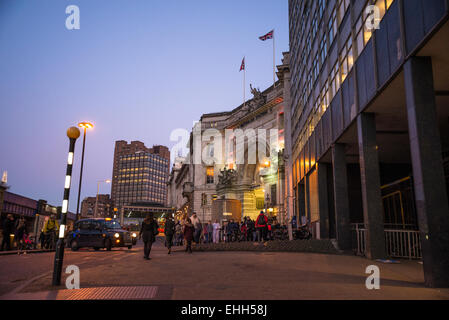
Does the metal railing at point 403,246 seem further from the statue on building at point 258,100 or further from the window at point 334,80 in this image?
the statue on building at point 258,100

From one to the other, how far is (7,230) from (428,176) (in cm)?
2020

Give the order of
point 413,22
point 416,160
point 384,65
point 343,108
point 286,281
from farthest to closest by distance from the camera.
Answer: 1. point 343,108
2. point 384,65
3. point 413,22
4. point 416,160
5. point 286,281

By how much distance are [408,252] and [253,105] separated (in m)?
45.3

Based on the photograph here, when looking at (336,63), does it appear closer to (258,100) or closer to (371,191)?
(371,191)

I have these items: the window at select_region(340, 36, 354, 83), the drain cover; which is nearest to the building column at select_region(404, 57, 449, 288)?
the drain cover

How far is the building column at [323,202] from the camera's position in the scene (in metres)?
23.2

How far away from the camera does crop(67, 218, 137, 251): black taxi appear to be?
783 inches

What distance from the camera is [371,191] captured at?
1380 centimetres

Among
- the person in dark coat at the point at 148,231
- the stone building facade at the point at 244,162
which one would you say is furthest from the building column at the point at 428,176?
the stone building facade at the point at 244,162

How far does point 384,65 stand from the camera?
37.7 ft

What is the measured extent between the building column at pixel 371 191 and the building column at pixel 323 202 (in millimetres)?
9311
